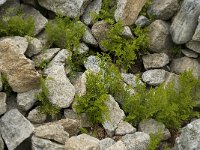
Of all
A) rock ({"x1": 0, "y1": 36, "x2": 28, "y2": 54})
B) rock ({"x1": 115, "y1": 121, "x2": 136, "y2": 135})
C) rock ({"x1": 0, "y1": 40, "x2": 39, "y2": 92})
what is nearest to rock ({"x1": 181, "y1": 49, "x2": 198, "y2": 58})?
rock ({"x1": 115, "y1": 121, "x2": 136, "y2": 135})

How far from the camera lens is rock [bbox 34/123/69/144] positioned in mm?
8430

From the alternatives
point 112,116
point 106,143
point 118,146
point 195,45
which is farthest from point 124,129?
point 195,45

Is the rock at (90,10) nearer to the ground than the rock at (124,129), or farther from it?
farther from it

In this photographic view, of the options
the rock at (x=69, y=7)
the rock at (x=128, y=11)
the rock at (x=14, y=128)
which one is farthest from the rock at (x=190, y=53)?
the rock at (x=14, y=128)

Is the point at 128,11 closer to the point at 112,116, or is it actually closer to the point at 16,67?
the point at 112,116

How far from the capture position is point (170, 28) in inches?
403

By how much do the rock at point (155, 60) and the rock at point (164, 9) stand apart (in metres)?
0.84

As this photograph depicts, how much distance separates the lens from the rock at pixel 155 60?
33.3ft

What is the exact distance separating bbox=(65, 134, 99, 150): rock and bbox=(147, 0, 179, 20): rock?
3.38 m

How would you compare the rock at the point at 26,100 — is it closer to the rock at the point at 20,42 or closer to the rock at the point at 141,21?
the rock at the point at 20,42

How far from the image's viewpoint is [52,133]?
27.6 ft

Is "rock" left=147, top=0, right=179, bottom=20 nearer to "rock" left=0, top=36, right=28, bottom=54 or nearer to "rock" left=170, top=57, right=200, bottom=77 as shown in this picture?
"rock" left=170, top=57, right=200, bottom=77

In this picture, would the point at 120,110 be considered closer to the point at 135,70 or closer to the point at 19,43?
the point at 135,70

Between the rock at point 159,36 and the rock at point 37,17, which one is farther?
the rock at point 37,17
